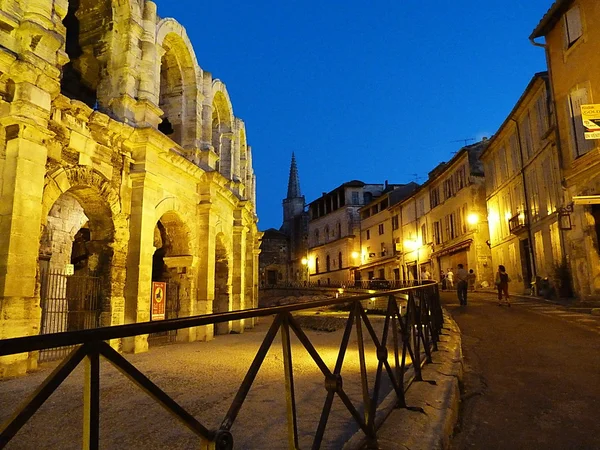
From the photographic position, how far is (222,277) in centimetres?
1390

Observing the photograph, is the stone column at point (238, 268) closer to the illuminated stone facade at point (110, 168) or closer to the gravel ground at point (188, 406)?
the illuminated stone facade at point (110, 168)

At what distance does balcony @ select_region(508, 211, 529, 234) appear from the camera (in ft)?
59.2

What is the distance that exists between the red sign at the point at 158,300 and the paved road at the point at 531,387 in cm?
696

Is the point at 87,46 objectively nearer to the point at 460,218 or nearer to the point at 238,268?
the point at 238,268

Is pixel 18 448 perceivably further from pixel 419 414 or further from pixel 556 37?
pixel 556 37

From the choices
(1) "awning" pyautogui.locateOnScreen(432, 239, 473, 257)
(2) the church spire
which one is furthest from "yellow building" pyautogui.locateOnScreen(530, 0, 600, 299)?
(2) the church spire

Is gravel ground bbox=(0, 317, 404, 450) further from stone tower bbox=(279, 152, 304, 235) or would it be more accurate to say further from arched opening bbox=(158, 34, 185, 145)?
stone tower bbox=(279, 152, 304, 235)

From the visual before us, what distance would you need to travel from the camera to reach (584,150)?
12.7 meters

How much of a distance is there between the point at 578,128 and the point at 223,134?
1240 centimetres

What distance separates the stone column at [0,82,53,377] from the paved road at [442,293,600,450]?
640cm

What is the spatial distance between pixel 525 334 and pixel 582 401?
4353 mm

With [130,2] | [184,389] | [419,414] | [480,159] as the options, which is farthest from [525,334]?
[480,159]

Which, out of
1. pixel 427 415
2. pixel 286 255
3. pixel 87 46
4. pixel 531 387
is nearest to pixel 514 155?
pixel 531 387

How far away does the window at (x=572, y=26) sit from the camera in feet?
42.2
